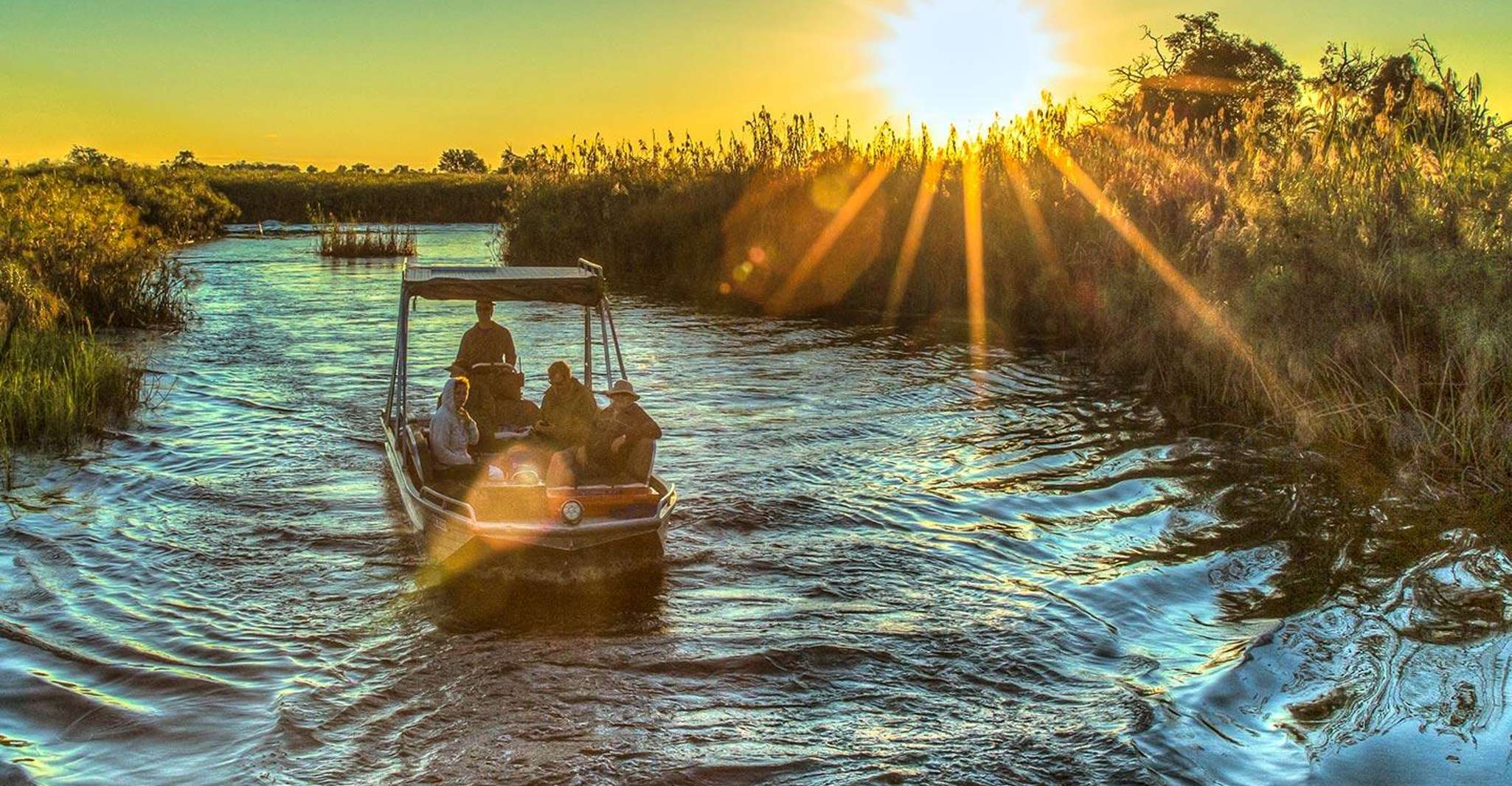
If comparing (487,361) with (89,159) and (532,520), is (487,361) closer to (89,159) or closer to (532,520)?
(532,520)

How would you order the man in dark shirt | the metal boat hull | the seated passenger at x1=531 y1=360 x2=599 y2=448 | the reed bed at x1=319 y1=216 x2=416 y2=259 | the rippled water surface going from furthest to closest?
1. the reed bed at x1=319 y1=216 x2=416 y2=259
2. the man in dark shirt
3. the seated passenger at x1=531 y1=360 x2=599 y2=448
4. the metal boat hull
5. the rippled water surface

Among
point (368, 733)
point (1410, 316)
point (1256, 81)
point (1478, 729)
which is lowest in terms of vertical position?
point (368, 733)

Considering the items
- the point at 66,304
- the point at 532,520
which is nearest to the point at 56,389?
the point at 66,304

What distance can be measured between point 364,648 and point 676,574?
2.58m

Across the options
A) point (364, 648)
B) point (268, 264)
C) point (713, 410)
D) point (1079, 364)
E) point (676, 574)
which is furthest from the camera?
point (268, 264)

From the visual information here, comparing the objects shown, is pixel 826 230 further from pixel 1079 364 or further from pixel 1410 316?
pixel 1410 316

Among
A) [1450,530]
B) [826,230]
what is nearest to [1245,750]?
[1450,530]

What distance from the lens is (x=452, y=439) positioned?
35.7 ft

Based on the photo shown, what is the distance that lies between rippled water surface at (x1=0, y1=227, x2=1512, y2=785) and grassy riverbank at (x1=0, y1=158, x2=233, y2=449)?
0.72 meters

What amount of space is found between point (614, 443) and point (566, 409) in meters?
1.27

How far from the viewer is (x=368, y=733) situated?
23.6ft

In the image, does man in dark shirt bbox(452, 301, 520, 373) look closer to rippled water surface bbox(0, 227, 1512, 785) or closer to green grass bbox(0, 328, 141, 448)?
rippled water surface bbox(0, 227, 1512, 785)

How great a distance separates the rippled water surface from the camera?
693 centimetres

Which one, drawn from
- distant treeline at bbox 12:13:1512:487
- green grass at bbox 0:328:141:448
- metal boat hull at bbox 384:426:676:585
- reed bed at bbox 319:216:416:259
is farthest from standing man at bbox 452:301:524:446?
reed bed at bbox 319:216:416:259
